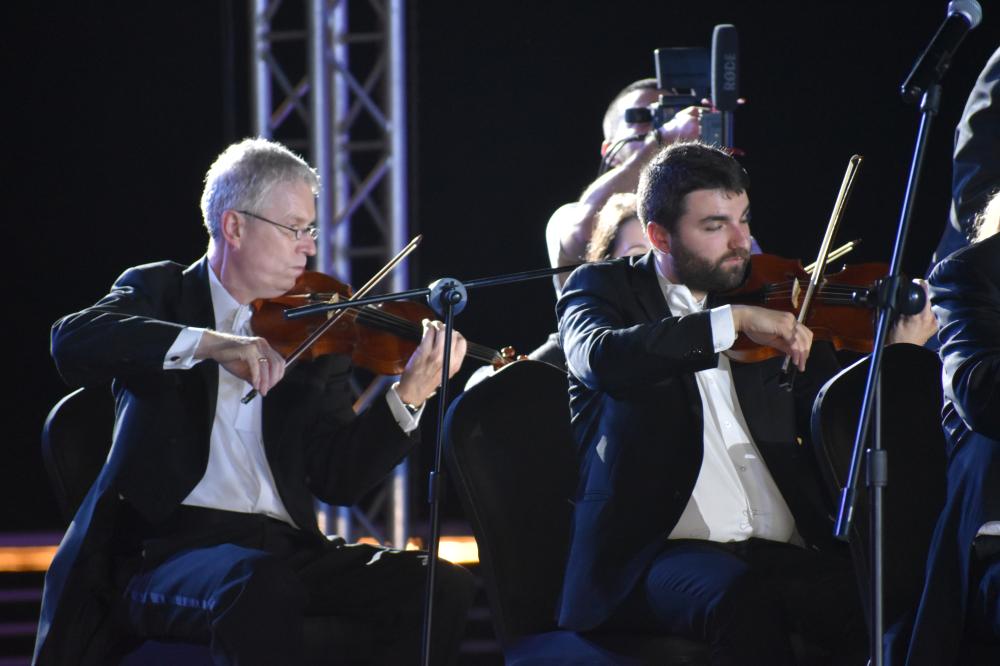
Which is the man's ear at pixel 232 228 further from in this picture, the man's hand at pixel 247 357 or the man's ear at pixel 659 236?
the man's ear at pixel 659 236

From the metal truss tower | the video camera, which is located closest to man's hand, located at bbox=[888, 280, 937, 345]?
the video camera

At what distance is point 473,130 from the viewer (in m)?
5.83

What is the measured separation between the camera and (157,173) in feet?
18.4

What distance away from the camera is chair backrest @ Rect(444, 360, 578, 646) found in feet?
7.67

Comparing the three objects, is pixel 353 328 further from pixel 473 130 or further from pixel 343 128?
pixel 473 130

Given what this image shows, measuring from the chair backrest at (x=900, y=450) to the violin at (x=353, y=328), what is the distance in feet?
2.84

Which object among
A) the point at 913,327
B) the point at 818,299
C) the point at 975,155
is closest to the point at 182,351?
the point at 818,299

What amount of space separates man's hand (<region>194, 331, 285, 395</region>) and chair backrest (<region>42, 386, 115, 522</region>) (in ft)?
1.16

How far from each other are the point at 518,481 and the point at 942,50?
3.40 ft

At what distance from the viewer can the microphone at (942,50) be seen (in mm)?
1834

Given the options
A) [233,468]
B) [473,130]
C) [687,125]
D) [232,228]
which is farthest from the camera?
[473,130]

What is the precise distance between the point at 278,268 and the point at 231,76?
256 cm

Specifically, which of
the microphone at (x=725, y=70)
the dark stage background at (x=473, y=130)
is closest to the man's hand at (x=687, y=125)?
the microphone at (x=725, y=70)

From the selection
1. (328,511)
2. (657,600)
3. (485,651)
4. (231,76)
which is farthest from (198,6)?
(657,600)
